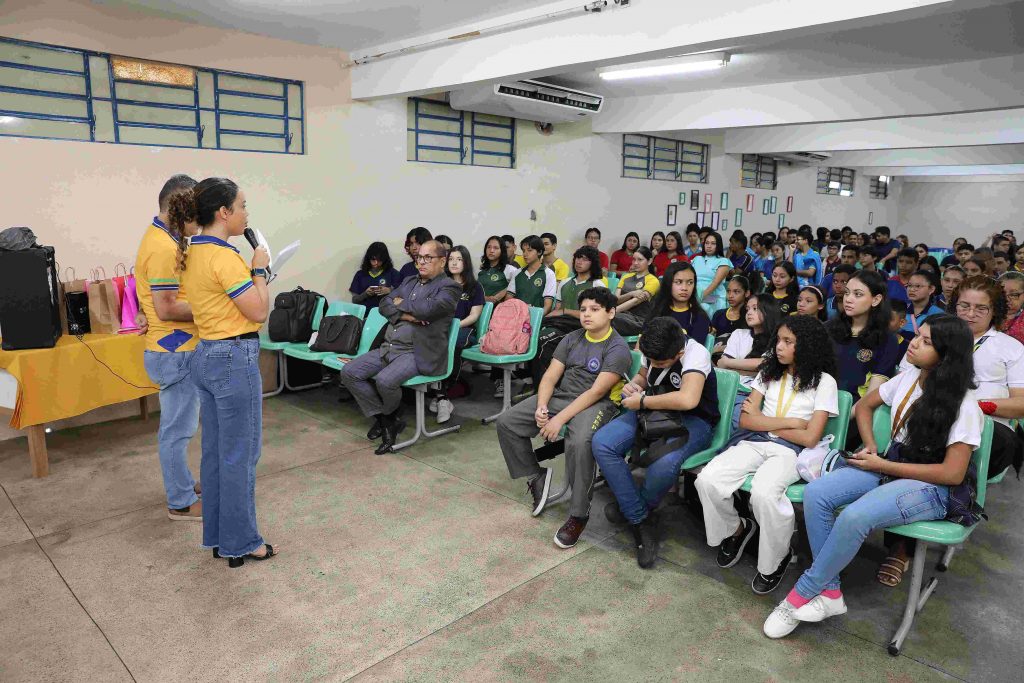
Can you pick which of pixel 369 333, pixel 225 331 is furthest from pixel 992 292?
pixel 369 333

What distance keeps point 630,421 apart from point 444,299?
1.60 meters

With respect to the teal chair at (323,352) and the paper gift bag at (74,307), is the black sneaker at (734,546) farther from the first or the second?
the paper gift bag at (74,307)

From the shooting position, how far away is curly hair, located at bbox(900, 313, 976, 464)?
2.35 metres

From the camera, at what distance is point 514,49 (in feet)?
15.3

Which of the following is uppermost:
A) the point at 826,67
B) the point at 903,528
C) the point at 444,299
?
the point at 826,67

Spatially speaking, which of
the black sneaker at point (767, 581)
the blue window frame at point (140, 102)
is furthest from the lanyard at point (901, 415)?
the blue window frame at point (140, 102)

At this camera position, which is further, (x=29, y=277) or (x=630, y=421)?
(x=29, y=277)

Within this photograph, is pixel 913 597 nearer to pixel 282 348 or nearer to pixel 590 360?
pixel 590 360

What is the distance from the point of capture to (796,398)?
283 centimetres

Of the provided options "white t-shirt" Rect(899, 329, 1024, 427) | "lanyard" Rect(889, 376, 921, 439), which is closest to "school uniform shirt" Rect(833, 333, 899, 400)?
"white t-shirt" Rect(899, 329, 1024, 427)

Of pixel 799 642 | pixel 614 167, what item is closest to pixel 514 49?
pixel 799 642

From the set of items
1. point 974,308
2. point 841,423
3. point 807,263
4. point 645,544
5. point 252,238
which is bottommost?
point 645,544

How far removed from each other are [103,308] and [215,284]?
2.40 m

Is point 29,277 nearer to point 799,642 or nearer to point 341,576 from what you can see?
point 341,576
